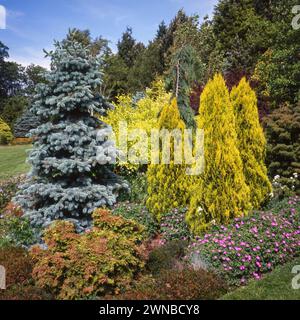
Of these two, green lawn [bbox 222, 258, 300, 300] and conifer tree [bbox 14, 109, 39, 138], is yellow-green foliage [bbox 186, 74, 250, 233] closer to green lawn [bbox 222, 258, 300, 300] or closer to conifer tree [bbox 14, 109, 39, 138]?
green lawn [bbox 222, 258, 300, 300]

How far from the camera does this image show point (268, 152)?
903cm

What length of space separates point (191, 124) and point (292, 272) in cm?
526

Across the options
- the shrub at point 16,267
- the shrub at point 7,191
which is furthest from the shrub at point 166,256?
the shrub at point 7,191

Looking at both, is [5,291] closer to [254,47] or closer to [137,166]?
[137,166]

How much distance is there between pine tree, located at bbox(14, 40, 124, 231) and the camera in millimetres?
7184

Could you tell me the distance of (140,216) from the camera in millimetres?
7160

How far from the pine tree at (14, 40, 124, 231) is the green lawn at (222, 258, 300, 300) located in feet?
11.1

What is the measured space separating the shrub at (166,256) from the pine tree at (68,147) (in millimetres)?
1850

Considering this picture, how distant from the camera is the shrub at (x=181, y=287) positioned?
4531 millimetres

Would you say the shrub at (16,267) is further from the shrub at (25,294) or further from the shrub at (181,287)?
the shrub at (181,287)

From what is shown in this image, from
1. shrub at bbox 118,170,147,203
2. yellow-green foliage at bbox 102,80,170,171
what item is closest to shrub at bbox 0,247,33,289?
shrub at bbox 118,170,147,203

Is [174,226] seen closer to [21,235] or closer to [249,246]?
[249,246]

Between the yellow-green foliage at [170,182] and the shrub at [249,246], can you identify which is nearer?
the shrub at [249,246]

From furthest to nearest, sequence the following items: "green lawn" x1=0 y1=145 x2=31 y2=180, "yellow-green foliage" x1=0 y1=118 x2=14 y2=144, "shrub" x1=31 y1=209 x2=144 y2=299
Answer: "yellow-green foliage" x1=0 y1=118 x2=14 y2=144, "green lawn" x1=0 y1=145 x2=31 y2=180, "shrub" x1=31 y1=209 x2=144 y2=299
